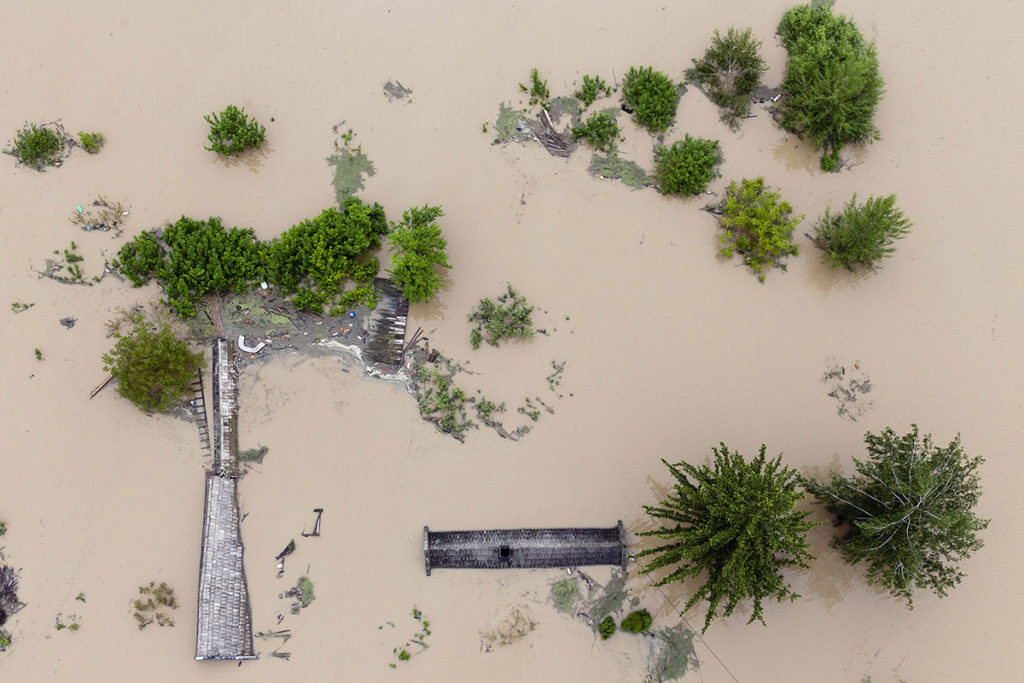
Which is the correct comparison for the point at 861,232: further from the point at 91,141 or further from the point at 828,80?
the point at 91,141

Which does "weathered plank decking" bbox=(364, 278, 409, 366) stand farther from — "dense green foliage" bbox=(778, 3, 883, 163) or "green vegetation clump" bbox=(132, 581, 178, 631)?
"dense green foliage" bbox=(778, 3, 883, 163)

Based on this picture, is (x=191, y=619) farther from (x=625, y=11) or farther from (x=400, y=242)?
(x=625, y=11)

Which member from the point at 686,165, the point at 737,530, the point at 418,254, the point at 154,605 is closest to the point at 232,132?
the point at 418,254

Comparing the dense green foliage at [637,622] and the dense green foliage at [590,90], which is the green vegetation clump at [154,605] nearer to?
the dense green foliage at [637,622]

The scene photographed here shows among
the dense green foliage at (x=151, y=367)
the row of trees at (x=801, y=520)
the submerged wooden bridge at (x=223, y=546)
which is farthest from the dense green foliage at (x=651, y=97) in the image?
Answer: the dense green foliage at (x=151, y=367)

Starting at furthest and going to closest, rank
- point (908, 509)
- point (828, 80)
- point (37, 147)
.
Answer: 1. point (37, 147)
2. point (828, 80)
3. point (908, 509)

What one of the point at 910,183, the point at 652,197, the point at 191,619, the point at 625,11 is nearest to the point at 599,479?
the point at 652,197
